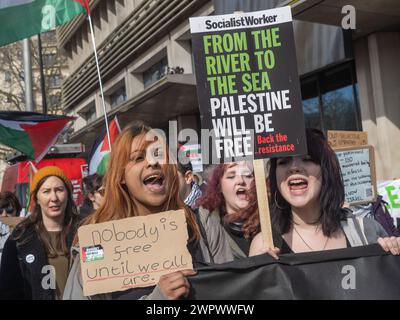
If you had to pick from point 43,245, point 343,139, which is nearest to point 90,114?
point 343,139

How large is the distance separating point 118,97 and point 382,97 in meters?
15.5

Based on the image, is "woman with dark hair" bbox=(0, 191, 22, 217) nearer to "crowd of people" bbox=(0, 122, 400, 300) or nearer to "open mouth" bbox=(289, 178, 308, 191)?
"crowd of people" bbox=(0, 122, 400, 300)

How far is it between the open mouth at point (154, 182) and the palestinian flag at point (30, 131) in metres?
5.83

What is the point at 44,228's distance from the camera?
4207 mm

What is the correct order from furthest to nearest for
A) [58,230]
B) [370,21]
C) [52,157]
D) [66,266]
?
[52,157] → [370,21] → [58,230] → [66,266]

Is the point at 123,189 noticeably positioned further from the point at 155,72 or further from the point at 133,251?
the point at 155,72

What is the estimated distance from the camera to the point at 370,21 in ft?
34.5

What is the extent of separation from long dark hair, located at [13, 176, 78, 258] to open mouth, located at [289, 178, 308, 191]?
172cm

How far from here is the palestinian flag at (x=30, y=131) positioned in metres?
8.53

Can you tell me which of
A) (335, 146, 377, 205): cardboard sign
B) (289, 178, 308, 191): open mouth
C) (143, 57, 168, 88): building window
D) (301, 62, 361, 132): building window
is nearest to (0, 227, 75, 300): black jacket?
(289, 178, 308, 191): open mouth

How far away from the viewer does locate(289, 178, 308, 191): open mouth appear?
3.18 metres

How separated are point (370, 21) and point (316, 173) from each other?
8123mm

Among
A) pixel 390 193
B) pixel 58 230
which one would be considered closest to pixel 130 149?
pixel 58 230

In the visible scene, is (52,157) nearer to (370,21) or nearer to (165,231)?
(370,21)
